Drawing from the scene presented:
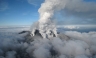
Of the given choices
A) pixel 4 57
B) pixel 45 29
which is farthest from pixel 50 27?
pixel 4 57

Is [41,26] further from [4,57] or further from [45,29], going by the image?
[4,57]

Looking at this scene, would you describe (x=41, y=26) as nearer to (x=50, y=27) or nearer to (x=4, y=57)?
(x=50, y=27)

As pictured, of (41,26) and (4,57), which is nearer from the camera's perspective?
(41,26)

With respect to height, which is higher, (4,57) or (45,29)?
(45,29)

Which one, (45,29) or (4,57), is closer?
(45,29)

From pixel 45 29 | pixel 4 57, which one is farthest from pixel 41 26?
pixel 4 57

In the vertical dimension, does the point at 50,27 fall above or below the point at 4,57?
above
